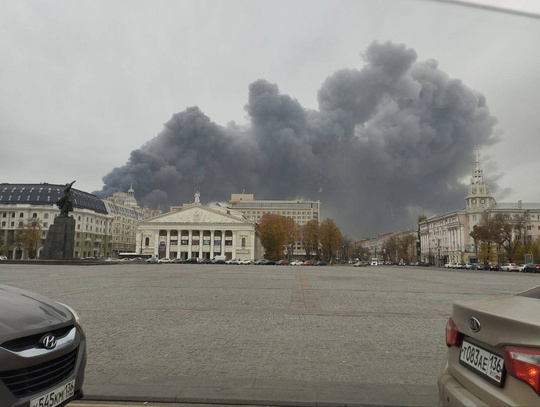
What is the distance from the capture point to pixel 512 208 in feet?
424

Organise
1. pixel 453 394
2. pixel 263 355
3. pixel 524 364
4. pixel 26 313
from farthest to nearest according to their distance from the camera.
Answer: pixel 263 355 < pixel 26 313 < pixel 453 394 < pixel 524 364

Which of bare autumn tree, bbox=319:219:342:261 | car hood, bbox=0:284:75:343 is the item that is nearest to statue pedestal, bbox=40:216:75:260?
car hood, bbox=0:284:75:343

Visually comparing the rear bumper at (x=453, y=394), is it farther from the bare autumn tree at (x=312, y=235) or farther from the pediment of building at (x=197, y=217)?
the pediment of building at (x=197, y=217)

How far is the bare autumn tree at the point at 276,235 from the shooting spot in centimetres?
11106

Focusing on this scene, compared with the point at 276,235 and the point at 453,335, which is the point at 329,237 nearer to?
the point at 276,235

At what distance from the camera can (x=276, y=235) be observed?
11069cm

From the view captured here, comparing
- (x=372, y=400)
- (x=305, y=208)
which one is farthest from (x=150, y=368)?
(x=305, y=208)

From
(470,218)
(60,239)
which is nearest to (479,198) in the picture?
(470,218)

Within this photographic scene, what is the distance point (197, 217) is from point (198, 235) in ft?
19.7

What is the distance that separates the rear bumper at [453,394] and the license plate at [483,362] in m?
0.16

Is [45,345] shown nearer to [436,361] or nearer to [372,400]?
[372,400]

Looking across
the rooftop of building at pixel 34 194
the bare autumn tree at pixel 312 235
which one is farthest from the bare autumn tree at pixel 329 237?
the rooftop of building at pixel 34 194

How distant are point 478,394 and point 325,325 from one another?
6.43m

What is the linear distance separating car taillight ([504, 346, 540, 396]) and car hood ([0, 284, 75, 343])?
3444 millimetres
